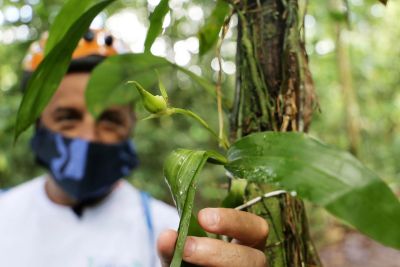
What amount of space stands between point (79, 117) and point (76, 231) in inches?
15.7

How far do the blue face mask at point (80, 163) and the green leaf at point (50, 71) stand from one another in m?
0.95

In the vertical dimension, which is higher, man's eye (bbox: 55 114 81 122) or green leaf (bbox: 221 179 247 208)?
green leaf (bbox: 221 179 247 208)

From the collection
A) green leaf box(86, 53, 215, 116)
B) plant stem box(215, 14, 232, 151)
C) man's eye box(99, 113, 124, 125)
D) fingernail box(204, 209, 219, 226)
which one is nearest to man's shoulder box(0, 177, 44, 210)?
man's eye box(99, 113, 124, 125)

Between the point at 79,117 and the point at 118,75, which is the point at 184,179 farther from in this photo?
the point at 79,117

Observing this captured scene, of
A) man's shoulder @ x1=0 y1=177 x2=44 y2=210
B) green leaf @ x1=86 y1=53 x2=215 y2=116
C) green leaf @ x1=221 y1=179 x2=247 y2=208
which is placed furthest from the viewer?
man's shoulder @ x1=0 y1=177 x2=44 y2=210

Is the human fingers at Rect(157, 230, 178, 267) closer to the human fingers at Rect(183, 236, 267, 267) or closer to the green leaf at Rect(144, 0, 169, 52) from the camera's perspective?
the human fingers at Rect(183, 236, 267, 267)

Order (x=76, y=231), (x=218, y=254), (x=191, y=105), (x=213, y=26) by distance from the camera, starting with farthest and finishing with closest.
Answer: (x=191, y=105)
(x=76, y=231)
(x=213, y=26)
(x=218, y=254)

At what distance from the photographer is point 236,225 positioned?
48 cm

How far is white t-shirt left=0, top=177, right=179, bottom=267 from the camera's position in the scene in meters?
1.41

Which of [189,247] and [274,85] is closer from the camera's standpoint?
[189,247]

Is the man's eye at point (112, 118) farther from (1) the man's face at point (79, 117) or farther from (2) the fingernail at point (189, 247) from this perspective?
(2) the fingernail at point (189, 247)

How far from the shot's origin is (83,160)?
159 cm

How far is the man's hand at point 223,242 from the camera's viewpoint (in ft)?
1.47

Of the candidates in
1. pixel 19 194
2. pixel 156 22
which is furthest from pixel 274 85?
pixel 19 194
